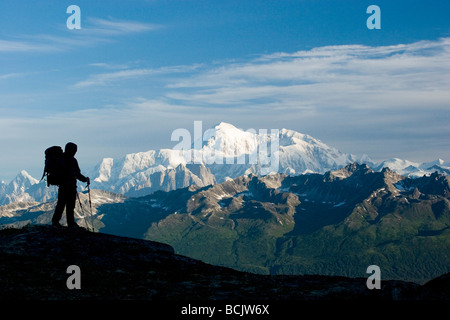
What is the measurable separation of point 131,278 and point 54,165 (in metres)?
11.5

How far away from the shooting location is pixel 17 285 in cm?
2038

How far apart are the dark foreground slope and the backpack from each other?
3133mm

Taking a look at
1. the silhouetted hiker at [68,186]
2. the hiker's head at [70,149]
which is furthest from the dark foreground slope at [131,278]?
the hiker's head at [70,149]

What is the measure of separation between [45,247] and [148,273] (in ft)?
18.5

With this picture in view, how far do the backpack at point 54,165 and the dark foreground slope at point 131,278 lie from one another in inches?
123

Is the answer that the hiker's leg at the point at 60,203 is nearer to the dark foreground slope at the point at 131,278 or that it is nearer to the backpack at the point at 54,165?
the backpack at the point at 54,165

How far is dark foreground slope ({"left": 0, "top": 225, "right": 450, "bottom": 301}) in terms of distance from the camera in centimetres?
2022

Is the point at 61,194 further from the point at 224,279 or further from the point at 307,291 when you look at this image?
the point at 307,291

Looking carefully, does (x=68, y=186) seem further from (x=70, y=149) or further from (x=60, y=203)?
(x=70, y=149)

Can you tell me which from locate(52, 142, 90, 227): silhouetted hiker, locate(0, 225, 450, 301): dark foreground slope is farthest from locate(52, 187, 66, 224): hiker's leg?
locate(0, 225, 450, 301): dark foreground slope

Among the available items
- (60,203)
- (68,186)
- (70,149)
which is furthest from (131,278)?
(70,149)

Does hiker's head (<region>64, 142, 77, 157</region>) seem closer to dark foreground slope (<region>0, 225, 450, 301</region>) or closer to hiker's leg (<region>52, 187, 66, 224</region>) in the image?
hiker's leg (<region>52, 187, 66, 224</region>)

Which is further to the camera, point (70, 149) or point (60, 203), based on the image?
point (70, 149)

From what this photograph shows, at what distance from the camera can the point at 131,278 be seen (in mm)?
23078
